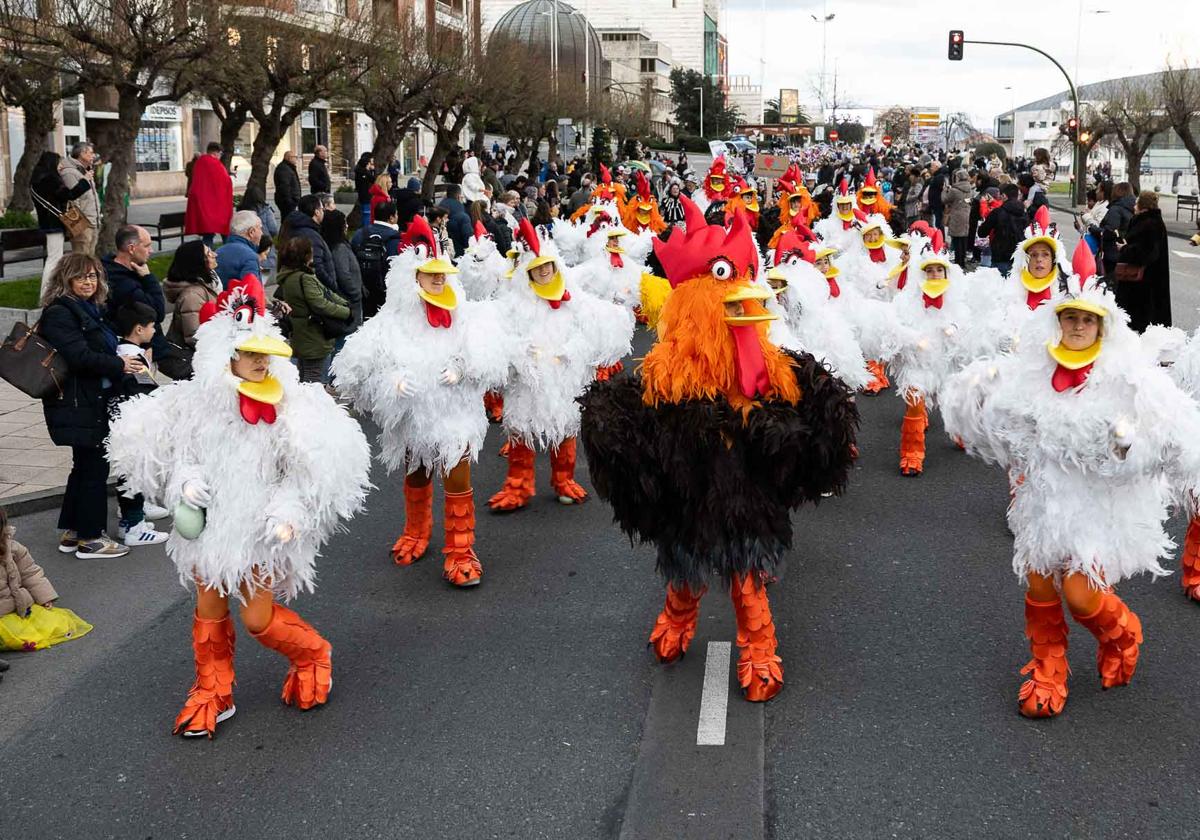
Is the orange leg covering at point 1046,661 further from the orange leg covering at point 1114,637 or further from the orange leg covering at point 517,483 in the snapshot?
the orange leg covering at point 517,483

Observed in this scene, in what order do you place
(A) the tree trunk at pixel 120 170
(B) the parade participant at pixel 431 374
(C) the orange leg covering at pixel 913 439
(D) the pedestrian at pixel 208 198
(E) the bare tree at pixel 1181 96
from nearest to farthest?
(B) the parade participant at pixel 431 374
(C) the orange leg covering at pixel 913 439
(D) the pedestrian at pixel 208 198
(A) the tree trunk at pixel 120 170
(E) the bare tree at pixel 1181 96

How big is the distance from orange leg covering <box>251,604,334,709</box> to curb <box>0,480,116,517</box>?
12.3 feet

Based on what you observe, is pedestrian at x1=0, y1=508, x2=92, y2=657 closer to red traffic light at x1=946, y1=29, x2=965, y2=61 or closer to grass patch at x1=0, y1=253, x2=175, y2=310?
grass patch at x1=0, y1=253, x2=175, y2=310

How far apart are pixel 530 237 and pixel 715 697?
145 inches

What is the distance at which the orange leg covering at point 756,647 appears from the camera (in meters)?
5.28

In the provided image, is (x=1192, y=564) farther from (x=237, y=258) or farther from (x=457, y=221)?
(x=457, y=221)

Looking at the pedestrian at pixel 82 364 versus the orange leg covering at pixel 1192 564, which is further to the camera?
the pedestrian at pixel 82 364

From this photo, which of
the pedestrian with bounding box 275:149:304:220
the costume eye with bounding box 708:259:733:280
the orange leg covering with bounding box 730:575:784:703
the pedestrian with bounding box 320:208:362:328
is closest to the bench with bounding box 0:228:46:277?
the pedestrian with bounding box 275:149:304:220

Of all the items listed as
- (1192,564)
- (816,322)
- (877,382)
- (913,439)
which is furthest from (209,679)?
(877,382)

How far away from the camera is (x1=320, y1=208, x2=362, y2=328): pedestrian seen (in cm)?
1135

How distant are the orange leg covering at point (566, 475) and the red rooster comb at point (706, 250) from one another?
3.47 metres

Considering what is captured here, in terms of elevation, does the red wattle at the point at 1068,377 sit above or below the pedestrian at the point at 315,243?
below

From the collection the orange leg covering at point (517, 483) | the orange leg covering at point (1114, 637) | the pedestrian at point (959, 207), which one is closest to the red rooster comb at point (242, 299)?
the orange leg covering at point (517, 483)

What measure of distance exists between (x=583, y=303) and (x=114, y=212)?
33.3ft
